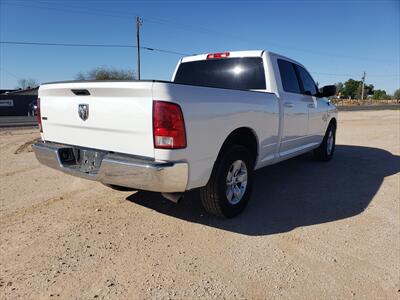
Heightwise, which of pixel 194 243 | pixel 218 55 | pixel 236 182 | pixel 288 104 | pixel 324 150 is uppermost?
pixel 218 55

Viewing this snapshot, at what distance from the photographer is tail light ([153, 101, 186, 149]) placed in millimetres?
3025

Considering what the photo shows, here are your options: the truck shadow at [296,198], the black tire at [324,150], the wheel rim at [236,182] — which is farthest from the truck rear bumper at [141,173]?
the black tire at [324,150]

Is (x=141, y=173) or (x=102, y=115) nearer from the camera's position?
(x=141, y=173)

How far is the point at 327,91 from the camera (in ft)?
21.4

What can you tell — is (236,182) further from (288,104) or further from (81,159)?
(81,159)

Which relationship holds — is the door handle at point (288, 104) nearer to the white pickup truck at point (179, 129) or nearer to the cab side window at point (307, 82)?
the white pickup truck at point (179, 129)

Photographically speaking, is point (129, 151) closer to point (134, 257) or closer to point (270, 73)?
point (134, 257)

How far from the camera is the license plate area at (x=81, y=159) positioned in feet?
11.6

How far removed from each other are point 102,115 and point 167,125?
0.76 metres

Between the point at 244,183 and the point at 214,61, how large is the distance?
2.06m

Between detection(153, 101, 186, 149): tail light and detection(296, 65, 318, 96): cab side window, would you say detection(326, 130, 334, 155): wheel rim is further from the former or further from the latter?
detection(153, 101, 186, 149): tail light

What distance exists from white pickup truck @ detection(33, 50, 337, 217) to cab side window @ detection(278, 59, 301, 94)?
4cm

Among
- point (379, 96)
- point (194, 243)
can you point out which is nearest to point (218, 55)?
point (194, 243)

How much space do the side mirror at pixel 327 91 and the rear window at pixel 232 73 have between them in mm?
2029
